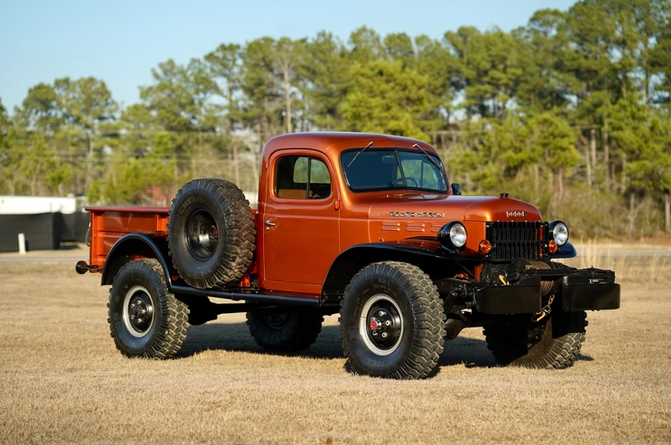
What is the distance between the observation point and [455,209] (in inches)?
364

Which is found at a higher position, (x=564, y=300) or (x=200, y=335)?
(x=564, y=300)

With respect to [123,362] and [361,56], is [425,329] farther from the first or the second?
[361,56]

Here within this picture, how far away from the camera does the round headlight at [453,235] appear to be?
29.0 feet

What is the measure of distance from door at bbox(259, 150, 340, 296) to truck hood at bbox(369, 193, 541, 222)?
1.91 feet

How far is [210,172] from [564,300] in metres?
76.4

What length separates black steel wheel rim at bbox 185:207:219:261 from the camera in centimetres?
1060

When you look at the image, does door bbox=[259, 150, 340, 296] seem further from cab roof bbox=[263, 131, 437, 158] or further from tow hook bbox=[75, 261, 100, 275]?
tow hook bbox=[75, 261, 100, 275]

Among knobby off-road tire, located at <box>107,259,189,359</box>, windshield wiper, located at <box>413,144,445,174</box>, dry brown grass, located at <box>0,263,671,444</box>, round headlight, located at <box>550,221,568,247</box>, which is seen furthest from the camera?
knobby off-road tire, located at <box>107,259,189,359</box>

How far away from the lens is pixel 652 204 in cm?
5209

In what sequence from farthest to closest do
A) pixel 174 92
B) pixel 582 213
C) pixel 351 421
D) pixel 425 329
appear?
pixel 174 92 → pixel 582 213 → pixel 425 329 → pixel 351 421

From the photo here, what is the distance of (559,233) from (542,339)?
1.20 meters

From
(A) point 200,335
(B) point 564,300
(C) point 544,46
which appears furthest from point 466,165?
(B) point 564,300

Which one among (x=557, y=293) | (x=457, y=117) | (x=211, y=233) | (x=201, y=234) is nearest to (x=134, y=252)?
(x=201, y=234)

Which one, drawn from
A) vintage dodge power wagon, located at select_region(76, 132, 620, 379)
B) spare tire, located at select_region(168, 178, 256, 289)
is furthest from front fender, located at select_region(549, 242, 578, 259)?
spare tire, located at select_region(168, 178, 256, 289)
